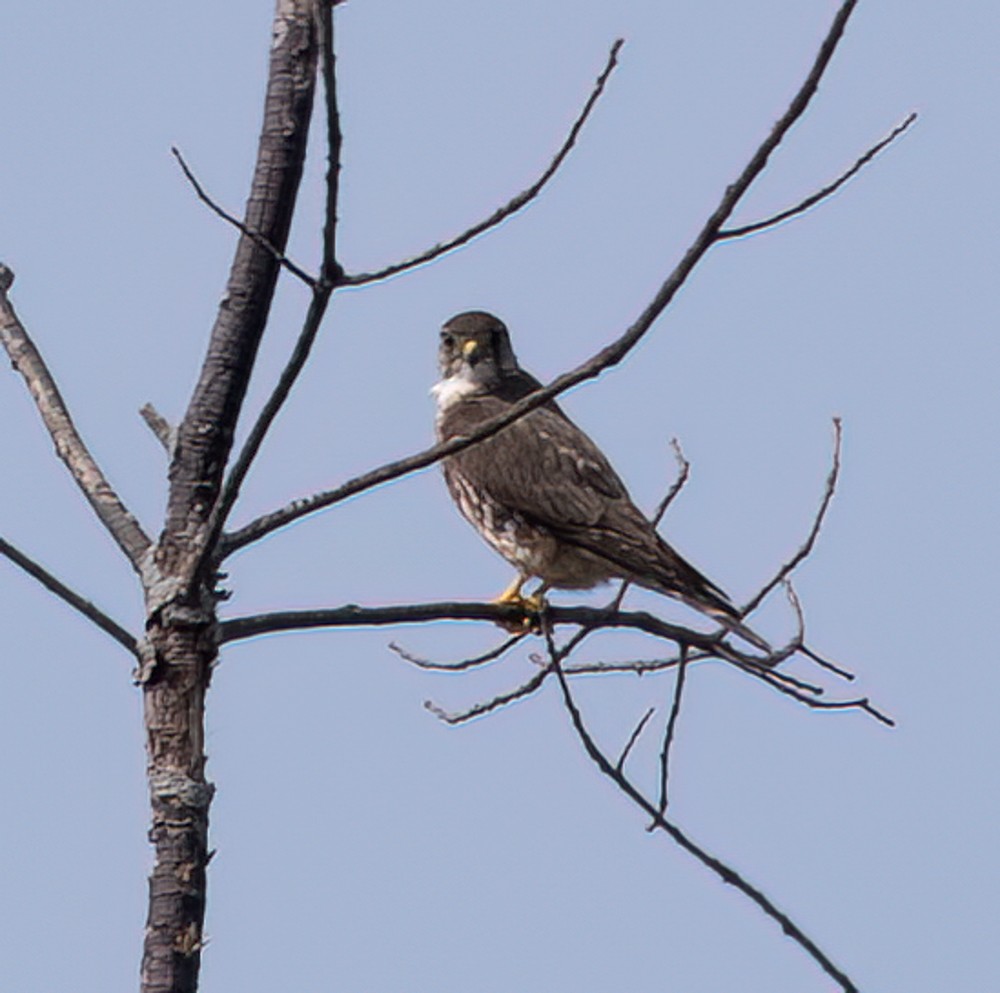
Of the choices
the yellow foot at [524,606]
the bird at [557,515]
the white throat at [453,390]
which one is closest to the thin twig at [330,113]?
the yellow foot at [524,606]

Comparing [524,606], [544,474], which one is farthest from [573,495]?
[524,606]

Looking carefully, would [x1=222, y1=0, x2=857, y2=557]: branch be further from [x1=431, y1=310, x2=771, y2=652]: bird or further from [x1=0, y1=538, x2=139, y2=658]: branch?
[x1=431, y1=310, x2=771, y2=652]: bird

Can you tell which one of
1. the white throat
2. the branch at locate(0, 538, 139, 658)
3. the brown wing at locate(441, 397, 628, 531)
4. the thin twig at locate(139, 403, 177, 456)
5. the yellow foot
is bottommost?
the branch at locate(0, 538, 139, 658)

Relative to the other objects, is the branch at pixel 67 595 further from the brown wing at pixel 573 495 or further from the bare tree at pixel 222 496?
the brown wing at pixel 573 495

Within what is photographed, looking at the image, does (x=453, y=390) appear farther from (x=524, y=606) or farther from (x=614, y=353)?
(x=614, y=353)

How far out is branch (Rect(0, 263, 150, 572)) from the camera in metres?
3.33

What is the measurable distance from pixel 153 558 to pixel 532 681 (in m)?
1.11

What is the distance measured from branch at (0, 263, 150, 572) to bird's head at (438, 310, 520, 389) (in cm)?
355

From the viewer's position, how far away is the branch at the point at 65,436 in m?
3.33

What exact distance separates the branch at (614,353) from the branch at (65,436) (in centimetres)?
23

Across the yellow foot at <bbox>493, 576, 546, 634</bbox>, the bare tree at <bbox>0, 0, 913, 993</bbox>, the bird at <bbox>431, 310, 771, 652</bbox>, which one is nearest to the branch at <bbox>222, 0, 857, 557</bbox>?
the bare tree at <bbox>0, 0, 913, 993</bbox>

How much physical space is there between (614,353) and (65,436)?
110cm

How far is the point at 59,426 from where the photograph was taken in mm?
3531

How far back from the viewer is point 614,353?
2.91 metres
